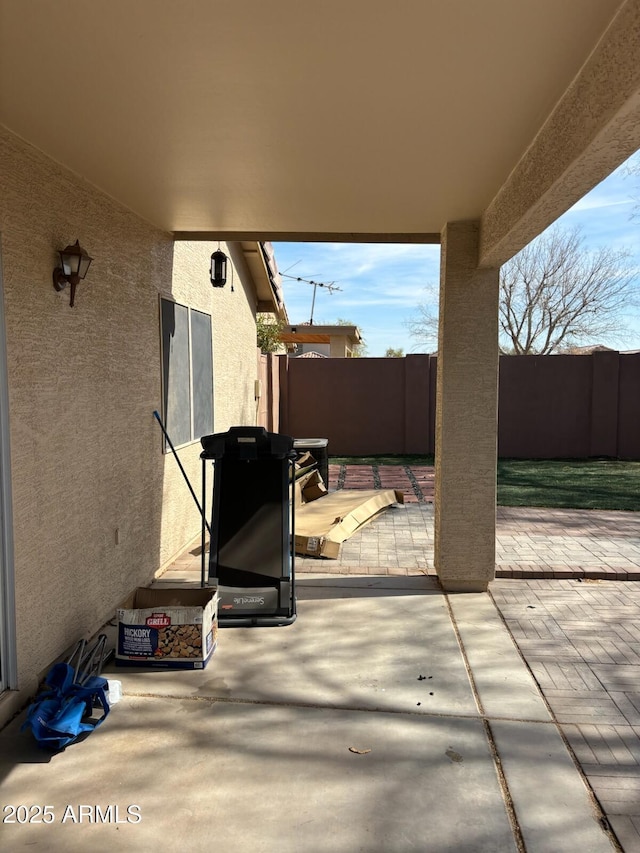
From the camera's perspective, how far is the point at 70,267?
349 cm

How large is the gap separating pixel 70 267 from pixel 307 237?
245cm

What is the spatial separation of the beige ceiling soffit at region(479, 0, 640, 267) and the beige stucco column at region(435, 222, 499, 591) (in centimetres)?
111

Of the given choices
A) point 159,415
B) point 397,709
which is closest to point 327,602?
point 397,709

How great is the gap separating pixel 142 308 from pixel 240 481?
158 cm

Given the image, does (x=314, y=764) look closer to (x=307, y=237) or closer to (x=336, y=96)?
(x=336, y=96)

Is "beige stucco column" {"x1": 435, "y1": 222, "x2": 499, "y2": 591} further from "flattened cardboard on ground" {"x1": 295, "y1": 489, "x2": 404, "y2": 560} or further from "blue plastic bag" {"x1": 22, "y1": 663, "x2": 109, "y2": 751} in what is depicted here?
"blue plastic bag" {"x1": 22, "y1": 663, "x2": 109, "y2": 751}

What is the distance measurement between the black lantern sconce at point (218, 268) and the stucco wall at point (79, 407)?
0.94m

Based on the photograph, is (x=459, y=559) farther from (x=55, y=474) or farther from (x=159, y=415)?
(x=55, y=474)

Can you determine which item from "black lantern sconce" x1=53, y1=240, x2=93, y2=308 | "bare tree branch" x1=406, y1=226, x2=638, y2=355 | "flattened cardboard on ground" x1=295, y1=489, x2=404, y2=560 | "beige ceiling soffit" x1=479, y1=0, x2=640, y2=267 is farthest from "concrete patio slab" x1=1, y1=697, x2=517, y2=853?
"bare tree branch" x1=406, y1=226, x2=638, y2=355

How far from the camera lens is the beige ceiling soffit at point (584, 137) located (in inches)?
79.6

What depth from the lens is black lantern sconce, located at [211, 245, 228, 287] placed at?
6.74 metres

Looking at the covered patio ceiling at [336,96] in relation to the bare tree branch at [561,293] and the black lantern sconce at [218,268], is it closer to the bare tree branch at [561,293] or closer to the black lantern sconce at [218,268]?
the black lantern sconce at [218,268]

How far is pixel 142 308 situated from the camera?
16.1 ft

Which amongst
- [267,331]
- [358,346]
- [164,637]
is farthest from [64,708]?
[358,346]
